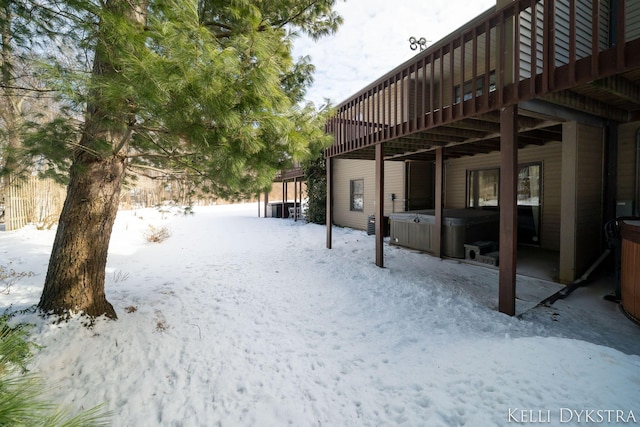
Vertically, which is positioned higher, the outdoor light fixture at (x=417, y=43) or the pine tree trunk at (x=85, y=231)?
the outdoor light fixture at (x=417, y=43)

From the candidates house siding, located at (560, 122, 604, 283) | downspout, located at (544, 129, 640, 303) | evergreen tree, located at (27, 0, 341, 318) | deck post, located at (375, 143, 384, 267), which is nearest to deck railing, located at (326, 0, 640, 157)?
deck post, located at (375, 143, 384, 267)

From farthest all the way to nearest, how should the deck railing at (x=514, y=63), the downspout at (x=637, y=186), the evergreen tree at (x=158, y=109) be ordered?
the downspout at (x=637, y=186), the deck railing at (x=514, y=63), the evergreen tree at (x=158, y=109)

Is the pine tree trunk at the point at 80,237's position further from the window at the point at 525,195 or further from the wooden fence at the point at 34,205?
the wooden fence at the point at 34,205

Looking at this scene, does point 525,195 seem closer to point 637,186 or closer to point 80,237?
point 637,186

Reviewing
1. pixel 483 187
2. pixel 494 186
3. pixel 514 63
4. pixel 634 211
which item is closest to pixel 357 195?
pixel 483 187

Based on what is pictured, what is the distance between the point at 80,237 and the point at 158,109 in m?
2.06

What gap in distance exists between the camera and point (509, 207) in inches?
133

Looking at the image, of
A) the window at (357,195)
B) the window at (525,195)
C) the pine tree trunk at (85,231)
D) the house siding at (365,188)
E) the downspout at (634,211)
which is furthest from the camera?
the window at (357,195)

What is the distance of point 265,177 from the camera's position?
2613mm

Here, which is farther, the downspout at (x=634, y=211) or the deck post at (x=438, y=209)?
the deck post at (x=438, y=209)

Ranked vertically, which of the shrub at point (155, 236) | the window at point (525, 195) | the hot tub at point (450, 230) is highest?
the window at point (525, 195)

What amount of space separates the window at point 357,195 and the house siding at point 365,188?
0.14m

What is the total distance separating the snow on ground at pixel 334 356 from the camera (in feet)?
6.34

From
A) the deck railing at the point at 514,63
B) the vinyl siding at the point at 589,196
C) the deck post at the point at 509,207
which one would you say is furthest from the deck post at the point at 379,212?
the vinyl siding at the point at 589,196
